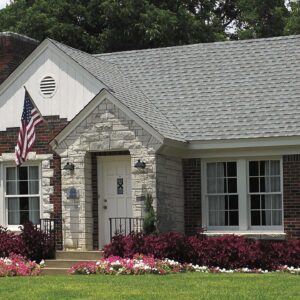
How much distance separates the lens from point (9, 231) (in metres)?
19.4

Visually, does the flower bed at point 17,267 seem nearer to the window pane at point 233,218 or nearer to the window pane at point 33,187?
the window pane at point 33,187

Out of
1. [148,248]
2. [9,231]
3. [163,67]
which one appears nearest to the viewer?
[148,248]

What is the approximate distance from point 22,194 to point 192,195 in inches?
169

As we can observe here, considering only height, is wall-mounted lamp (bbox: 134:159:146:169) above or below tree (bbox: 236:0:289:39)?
Answer: below

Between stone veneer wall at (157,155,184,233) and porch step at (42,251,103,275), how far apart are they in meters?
1.64

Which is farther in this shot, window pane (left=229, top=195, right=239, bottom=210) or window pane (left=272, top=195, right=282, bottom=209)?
window pane (left=229, top=195, right=239, bottom=210)

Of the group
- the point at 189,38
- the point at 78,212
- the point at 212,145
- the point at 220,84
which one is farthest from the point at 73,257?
the point at 189,38

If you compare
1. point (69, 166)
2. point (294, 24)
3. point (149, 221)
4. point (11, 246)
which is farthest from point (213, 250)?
point (294, 24)

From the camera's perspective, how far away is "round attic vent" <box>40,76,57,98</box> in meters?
19.9

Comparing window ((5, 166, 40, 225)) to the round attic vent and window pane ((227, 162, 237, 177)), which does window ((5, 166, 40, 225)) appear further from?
window pane ((227, 162, 237, 177))

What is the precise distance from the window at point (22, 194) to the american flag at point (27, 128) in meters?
1.26

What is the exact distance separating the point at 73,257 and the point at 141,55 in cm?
727

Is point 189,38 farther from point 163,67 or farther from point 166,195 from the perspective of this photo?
point 166,195

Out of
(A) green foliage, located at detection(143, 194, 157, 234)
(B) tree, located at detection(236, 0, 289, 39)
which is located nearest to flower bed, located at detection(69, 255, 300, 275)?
(A) green foliage, located at detection(143, 194, 157, 234)
